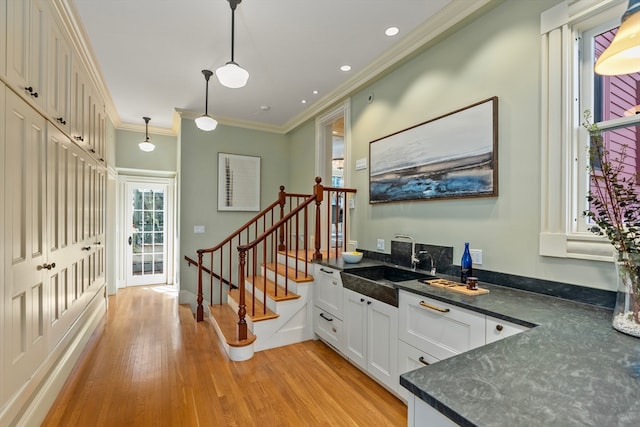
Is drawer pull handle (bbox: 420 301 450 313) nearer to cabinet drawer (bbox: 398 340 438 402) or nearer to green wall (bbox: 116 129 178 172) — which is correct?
cabinet drawer (bbox: 398 340 438 402)

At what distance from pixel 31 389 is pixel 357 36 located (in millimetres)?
3561

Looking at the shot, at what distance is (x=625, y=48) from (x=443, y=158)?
1.38m

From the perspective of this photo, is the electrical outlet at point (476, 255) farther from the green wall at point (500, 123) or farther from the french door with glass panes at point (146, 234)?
the french door with glass panes at point (146, 234)

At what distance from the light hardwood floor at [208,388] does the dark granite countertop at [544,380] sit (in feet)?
4.05

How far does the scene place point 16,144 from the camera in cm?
171

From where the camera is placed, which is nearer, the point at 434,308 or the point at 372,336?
the point at 434,308

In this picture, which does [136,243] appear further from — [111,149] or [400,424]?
[400,424]

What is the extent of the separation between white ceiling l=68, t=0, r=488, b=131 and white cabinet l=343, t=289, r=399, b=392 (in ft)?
7.64

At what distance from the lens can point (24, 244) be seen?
1810mm

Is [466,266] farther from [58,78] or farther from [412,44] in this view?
[58,78]

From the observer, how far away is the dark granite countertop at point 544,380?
735mm

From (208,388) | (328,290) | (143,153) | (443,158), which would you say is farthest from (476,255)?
(143,153)

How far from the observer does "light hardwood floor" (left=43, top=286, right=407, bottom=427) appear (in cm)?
202

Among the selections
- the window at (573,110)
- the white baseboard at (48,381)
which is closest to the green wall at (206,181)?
the white baseboard at (48,381)
